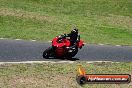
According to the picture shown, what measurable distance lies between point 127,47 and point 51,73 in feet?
36.3

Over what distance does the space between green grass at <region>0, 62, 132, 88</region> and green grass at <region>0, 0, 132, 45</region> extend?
830cm

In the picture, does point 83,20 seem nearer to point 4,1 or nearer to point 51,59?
point 4,1

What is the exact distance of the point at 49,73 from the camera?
53.5 ft

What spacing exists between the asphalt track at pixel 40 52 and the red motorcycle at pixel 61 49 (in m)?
0.53

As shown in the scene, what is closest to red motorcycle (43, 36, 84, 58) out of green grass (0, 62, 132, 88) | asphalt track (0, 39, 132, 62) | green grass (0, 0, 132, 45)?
asphalt track (0, 39, 132, 62)

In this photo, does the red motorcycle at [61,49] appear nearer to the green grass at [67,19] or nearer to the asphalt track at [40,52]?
the asphalt track at [40,52]

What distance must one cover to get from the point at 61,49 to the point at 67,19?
630 inches

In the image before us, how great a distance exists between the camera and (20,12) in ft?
115

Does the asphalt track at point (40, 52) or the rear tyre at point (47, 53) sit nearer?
the asphalt track at point (40, 52)

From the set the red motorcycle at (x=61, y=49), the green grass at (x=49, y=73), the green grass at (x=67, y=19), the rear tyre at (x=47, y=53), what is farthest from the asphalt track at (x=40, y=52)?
the green grass at (x=67, y=19)

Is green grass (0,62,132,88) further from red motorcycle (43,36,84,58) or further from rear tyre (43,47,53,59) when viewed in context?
rear tyre (43,47,53,59)

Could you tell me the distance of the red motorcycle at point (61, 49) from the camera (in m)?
19.6

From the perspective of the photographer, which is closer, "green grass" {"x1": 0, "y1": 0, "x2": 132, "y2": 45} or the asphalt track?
the asphalt track

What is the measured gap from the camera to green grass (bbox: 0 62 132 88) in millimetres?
14688
